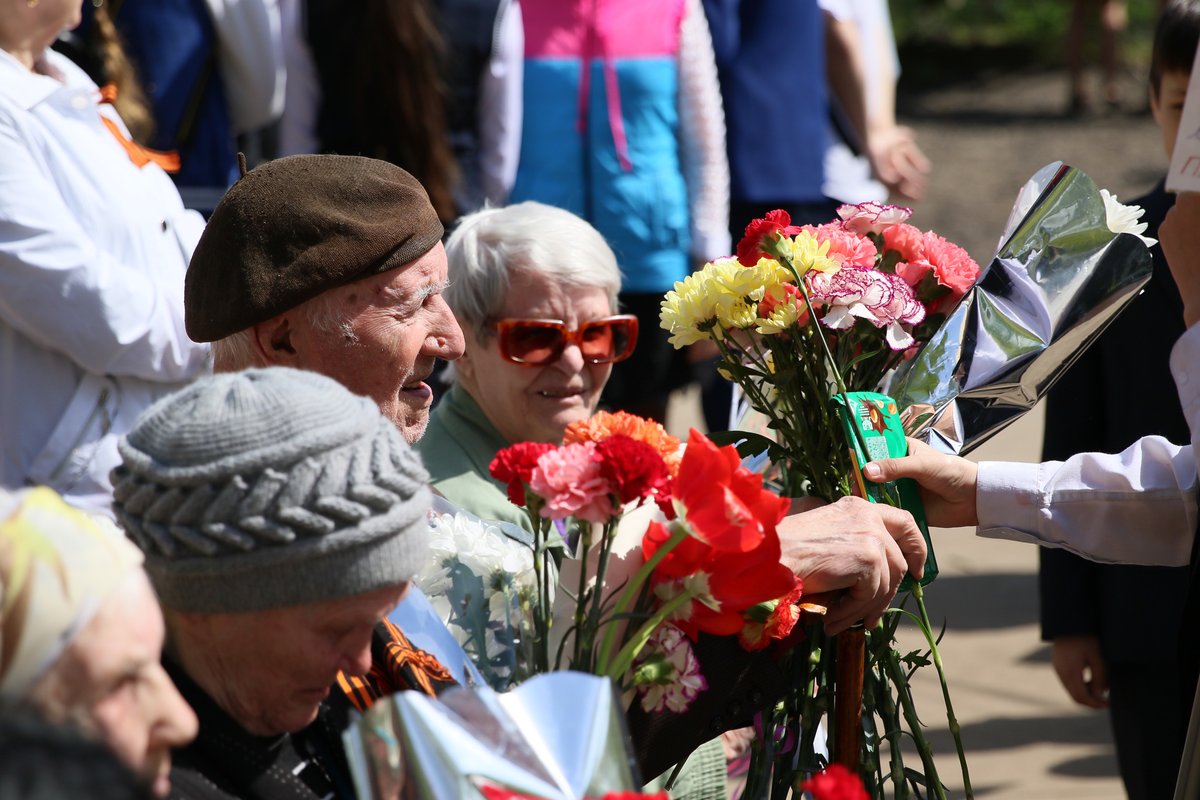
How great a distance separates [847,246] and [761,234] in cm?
14

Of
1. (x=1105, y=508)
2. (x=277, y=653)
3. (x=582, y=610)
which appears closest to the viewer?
(x=277, y=653)

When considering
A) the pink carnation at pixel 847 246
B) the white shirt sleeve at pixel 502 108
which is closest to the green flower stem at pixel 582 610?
the pink carnation at pixel 847 246

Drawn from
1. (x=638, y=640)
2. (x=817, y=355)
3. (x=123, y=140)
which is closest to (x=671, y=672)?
(x=638, y=640)

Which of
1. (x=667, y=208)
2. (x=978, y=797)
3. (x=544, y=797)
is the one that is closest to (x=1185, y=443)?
(x=978, y=797)

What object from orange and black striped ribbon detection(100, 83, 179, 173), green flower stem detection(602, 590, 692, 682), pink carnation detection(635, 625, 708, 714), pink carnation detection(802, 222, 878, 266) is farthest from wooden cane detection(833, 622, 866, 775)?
orange and black striped ribbon detection(100, 83, 179, 173)

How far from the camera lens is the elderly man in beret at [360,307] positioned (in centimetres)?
214

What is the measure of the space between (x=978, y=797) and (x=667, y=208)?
1.99m

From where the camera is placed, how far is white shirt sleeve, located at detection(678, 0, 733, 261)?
457 cm

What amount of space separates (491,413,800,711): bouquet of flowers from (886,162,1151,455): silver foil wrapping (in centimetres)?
50

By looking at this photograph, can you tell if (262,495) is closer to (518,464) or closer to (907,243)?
(518,464)

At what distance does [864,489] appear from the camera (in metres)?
2.25

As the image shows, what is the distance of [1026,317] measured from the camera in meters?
2.36

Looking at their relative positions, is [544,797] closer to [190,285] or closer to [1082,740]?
[190,285]

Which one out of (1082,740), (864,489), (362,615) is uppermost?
(362,615)
